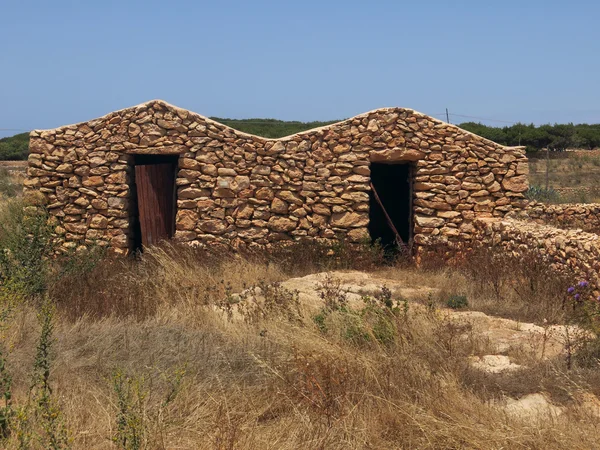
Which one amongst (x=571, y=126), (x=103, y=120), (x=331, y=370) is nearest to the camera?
(x=331, y=370)

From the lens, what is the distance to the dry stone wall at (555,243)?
791cm

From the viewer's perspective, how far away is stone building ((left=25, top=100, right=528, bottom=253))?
11.0 metres

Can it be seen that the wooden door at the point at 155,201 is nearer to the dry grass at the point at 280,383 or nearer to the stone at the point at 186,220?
the stone at the point at 186,220

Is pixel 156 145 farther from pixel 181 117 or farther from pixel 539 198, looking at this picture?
pixel 539 198

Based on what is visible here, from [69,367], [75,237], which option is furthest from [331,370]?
[75,237]

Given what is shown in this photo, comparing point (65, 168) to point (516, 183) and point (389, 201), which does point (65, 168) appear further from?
point (516, 183)

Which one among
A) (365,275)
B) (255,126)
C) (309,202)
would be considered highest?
(255,126)

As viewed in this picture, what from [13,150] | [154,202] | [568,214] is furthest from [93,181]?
[13,150]

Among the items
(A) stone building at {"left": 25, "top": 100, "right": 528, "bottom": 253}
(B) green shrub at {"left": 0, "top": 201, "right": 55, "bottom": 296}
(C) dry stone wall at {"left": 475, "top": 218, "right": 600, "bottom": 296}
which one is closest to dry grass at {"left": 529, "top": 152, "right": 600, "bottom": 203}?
(A) stone building at {"left": 25, "top": 100, "right": 528, "bottom": 253}

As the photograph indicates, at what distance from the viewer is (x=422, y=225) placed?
37.4 ft

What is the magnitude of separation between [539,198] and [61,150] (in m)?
11.5

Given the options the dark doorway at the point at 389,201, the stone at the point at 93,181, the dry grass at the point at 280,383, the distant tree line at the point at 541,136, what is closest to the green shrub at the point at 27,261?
the dry grass at the point at 280,383

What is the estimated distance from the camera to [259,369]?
17.1ft

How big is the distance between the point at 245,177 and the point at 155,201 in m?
1.60
